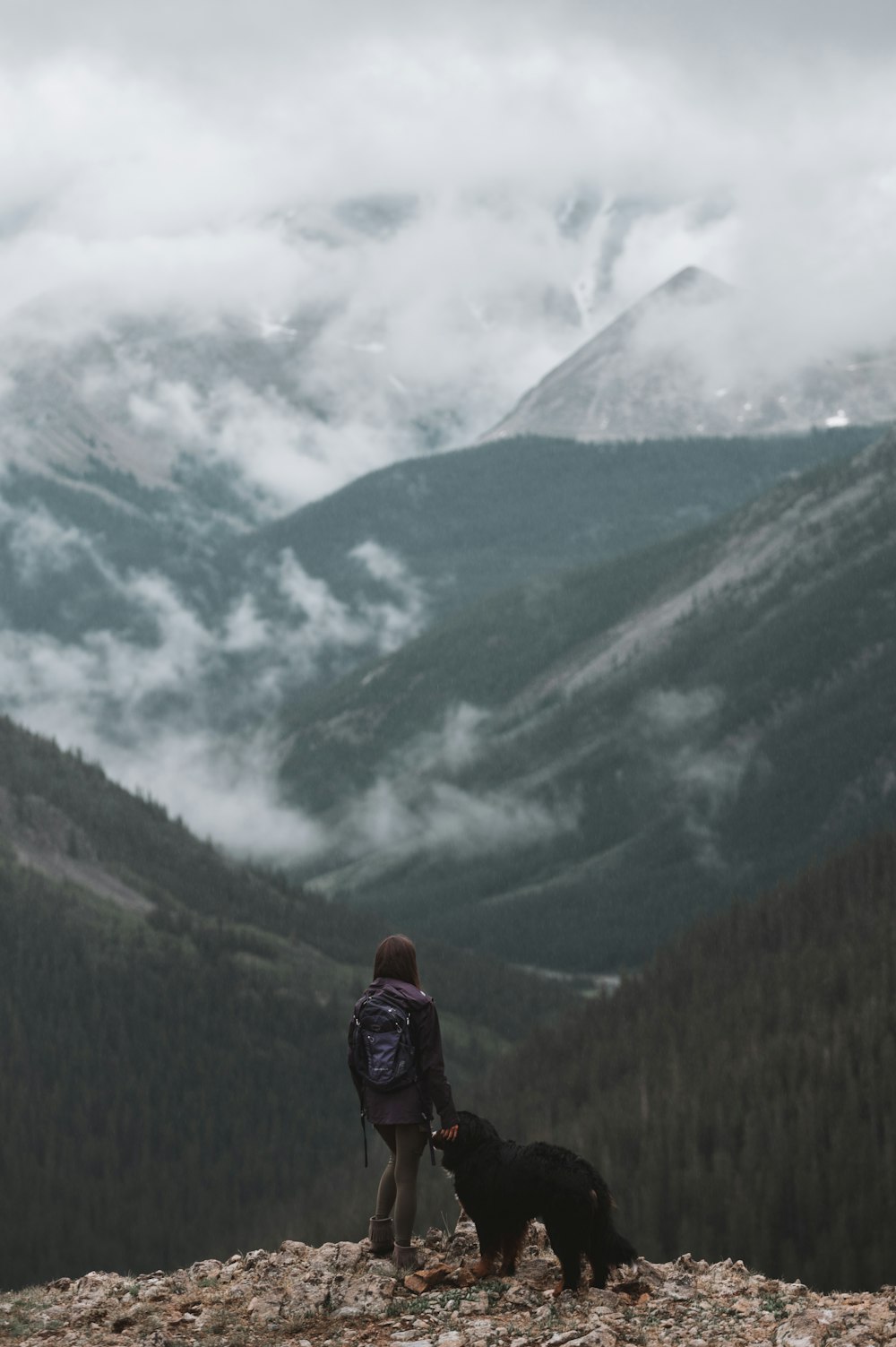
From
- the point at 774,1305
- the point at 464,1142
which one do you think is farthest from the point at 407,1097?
the point at 774,1305

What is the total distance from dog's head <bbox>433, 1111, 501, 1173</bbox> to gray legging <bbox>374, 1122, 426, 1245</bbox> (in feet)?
1.65

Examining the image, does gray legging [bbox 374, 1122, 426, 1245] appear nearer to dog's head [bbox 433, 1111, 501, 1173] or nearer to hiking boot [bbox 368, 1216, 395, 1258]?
hiking boot [bbox 368, 1216, 395, 1258]

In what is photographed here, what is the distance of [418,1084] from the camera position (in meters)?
31.9

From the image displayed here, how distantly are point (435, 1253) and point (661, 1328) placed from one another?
19.9ft

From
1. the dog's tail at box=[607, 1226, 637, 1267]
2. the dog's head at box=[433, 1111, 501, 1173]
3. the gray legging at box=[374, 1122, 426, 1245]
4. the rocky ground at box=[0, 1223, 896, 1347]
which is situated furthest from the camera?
the gray legging at box=[374, 1122, 426, 1245]

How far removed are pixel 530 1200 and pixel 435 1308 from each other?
2489 millimetres

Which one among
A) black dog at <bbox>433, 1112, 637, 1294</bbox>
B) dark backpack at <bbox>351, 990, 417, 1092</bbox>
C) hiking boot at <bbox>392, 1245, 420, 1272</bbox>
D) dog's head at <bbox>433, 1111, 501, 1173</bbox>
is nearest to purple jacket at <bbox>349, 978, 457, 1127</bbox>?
A: dark backpack at <bbox>351, 990, 417, 1092</bbox>

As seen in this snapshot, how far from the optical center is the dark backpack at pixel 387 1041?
31.5m

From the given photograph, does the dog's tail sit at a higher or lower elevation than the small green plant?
higher

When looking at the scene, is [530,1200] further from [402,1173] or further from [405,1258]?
[405,1258]

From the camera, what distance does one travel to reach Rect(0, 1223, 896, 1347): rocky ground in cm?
2941

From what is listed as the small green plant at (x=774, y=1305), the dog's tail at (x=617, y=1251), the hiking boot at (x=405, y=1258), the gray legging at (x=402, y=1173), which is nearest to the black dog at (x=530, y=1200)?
the dog's tail at (x=617, y=1251)

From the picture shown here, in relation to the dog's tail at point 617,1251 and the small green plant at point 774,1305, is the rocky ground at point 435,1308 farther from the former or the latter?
the dog's tail at point 617,1251

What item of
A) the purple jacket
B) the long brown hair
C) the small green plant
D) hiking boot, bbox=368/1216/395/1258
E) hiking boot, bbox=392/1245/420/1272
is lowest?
the small green plant
